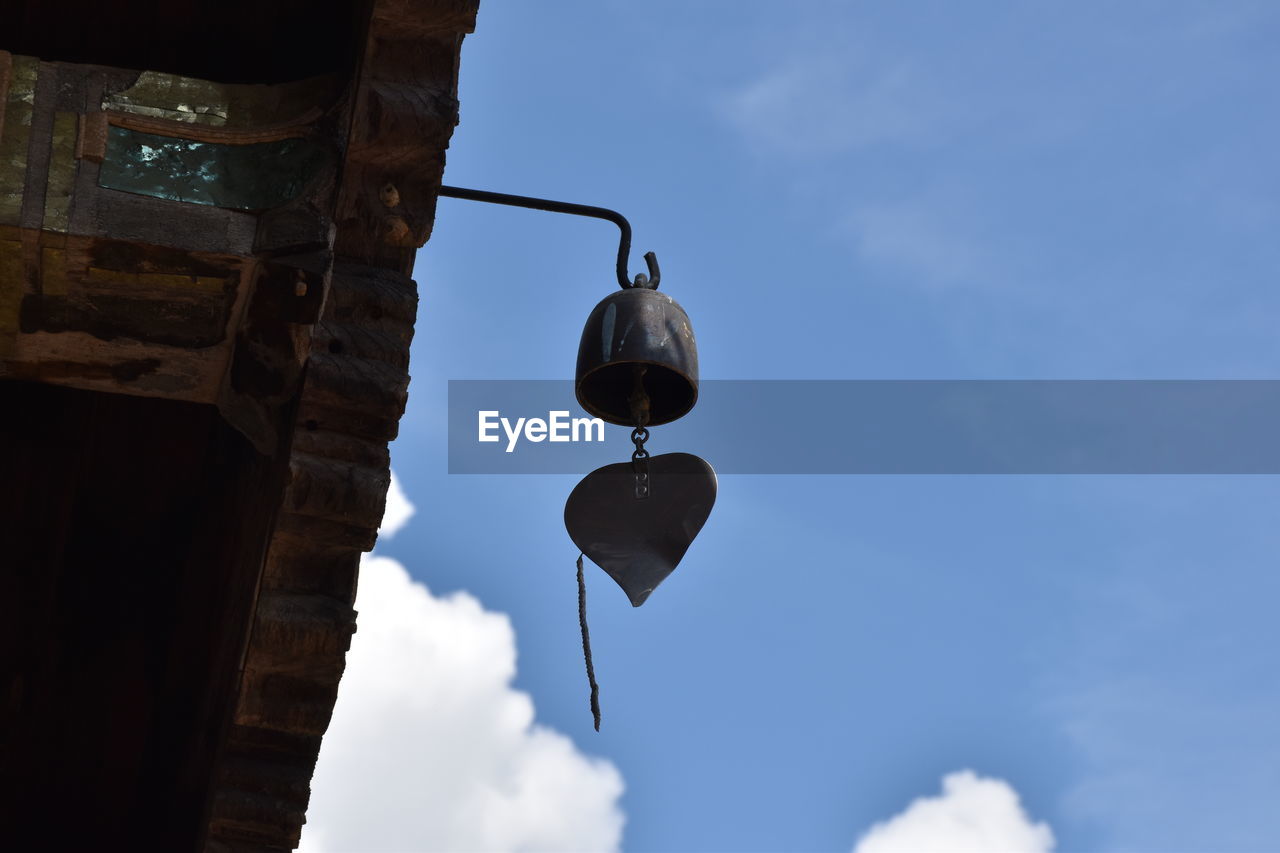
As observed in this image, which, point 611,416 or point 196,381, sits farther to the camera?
point 611,416

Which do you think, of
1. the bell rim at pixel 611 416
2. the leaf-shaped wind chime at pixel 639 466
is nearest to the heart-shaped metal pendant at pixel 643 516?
the leaf-shaped wind chime at pixel 639 466

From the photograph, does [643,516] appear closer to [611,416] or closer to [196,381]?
[611,416]

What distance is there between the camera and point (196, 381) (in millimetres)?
3949

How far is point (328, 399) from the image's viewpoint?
397 centimetres

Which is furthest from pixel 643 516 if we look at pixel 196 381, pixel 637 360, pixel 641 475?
pixel 196 381

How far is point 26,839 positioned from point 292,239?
90.0 inches

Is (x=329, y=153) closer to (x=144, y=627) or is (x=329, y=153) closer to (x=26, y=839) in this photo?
(x=144, y=627)

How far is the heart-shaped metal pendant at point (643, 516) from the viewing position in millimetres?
4926

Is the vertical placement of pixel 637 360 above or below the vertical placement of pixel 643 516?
above

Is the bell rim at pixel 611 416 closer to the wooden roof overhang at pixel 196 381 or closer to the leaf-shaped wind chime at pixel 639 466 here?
the leaf-shaped wind chime at pixel 639 466

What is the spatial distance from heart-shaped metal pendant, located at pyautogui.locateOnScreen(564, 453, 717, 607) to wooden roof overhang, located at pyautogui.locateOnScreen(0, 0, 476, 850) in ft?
3.25

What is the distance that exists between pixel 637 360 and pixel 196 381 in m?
1.33

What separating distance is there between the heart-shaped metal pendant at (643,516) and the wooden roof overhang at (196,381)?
3.25 ft

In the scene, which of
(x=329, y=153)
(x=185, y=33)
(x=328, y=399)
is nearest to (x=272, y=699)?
(x=328, y=399)
